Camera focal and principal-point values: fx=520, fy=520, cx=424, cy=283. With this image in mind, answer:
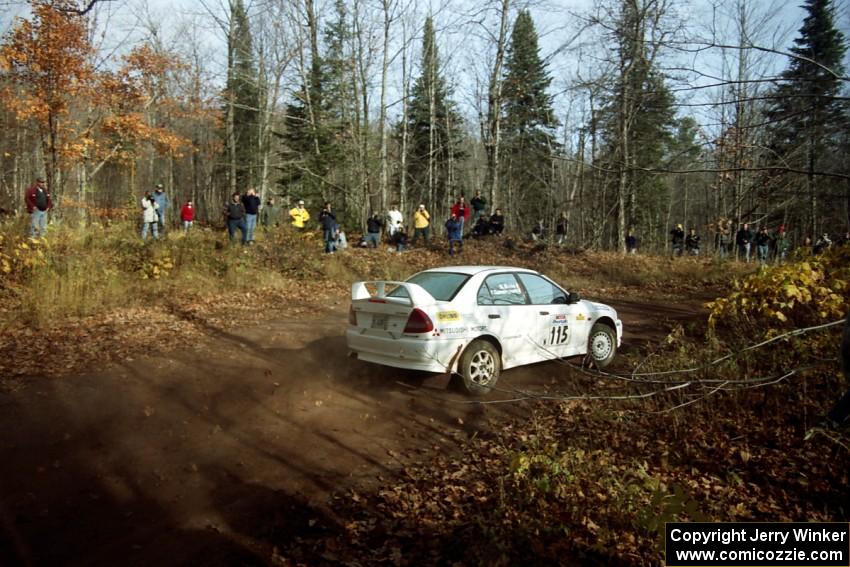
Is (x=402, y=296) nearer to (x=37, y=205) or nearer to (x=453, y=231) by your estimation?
(x=37, y=205)

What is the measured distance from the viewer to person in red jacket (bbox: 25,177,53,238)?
13.3 meters

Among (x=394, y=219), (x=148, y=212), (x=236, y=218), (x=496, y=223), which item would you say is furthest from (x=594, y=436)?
(x=496, y=223)

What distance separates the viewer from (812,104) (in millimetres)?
4000

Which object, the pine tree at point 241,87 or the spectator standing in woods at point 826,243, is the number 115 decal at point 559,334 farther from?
the pine tree at point 241,87

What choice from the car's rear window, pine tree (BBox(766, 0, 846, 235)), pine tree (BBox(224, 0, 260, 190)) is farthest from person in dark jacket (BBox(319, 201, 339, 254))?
pine tree (BBox(766, 0, 846, 235))

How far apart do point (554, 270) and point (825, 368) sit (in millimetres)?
12308

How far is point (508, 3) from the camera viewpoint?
2178 cm

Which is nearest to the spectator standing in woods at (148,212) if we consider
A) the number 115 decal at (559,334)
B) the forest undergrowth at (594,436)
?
the forest undergrowth at (594,436)

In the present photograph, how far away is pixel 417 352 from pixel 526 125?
2599cm

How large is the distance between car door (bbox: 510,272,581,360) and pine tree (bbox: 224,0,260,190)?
13583 mm

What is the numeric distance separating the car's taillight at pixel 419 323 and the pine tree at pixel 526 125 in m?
4.72

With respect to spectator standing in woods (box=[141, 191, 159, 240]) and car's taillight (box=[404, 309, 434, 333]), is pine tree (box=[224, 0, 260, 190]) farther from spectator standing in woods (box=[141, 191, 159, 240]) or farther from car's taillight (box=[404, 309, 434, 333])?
car's taillight (box=[404, 309, 434, 333])

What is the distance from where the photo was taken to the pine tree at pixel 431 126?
26.3 meters
